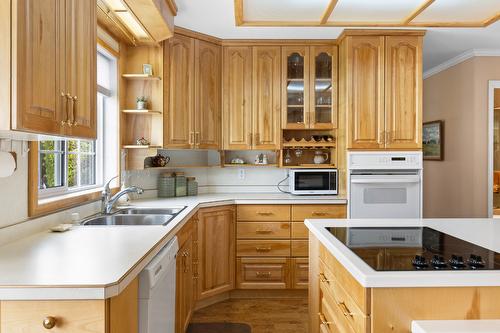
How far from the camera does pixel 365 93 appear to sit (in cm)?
366

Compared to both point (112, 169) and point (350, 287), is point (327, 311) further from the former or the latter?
point (112, 169)

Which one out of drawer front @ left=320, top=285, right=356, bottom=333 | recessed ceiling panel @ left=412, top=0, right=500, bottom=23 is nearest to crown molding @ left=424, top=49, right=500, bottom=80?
recessed ceiling panel @ left=412, top=0, right=500, bottom=23

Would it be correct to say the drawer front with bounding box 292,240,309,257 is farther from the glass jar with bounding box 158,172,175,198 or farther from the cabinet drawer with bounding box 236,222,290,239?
the glass jar with bounding box 158,172,175,198

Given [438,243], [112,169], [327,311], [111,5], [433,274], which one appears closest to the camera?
[433,274]

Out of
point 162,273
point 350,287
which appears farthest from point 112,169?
point 350,287

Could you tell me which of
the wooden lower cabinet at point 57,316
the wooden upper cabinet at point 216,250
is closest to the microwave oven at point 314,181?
the wooden upper cabinet at point 216,250

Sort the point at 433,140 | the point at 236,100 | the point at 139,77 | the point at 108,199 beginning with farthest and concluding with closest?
the point at 433,140, the point at 236,100, the point at 139,77, the point at 108,199

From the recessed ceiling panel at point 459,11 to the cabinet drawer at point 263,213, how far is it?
1.98 meters

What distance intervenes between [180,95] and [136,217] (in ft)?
4.31

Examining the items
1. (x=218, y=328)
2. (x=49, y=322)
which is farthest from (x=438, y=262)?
(x=218, y=328)

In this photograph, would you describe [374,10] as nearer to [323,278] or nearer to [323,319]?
[323,278]

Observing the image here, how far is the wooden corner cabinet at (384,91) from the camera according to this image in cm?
365

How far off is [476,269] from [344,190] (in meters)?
2.50

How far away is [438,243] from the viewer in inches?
69.6
